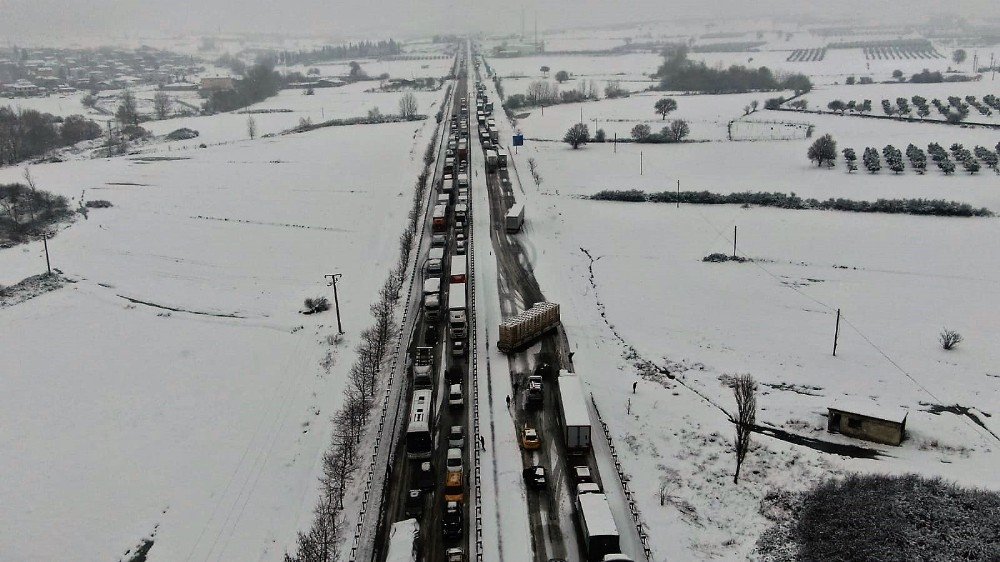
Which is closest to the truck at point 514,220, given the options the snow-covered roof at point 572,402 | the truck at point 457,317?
the truck at point 457,317

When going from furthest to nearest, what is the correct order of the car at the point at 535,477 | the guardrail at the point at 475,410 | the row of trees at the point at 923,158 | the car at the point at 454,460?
the row of trees at the point at 923,158 < the car at the point at 454,460 < the car at the point at 535,477 < the guardrail at the point at 475,410

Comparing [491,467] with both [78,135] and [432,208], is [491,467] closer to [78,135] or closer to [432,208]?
[432,208]

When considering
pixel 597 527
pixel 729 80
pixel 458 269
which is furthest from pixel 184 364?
pixel 729 80

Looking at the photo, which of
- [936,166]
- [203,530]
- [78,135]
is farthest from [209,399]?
[78,135]

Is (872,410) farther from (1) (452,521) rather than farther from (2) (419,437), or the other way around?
(2) (419,437)

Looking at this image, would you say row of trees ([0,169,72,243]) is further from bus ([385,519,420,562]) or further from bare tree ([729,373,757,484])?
bare tree ([729,373,757,484])

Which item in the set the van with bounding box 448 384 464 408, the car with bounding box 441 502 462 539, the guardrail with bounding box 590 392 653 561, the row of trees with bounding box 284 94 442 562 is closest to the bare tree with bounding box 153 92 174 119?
the row of trees with bounding box 284 94 442 562

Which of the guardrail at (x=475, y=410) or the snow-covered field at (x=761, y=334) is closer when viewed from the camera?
the guardrail at (x=475, y=410)

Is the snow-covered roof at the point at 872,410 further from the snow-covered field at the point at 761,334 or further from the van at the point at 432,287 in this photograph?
the van at the point at 432,287
